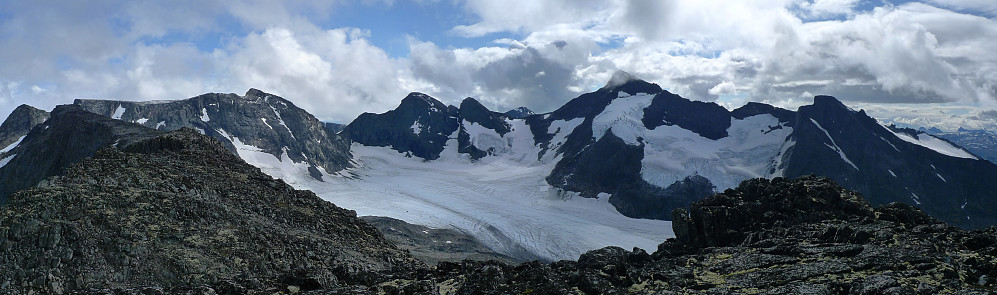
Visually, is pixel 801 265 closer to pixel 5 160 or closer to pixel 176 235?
pixel 176 235

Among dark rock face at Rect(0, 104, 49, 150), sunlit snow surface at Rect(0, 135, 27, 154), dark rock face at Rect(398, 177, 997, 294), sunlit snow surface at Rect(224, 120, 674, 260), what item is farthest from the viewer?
dark rock face at Rect(0, 104, 49, 150)

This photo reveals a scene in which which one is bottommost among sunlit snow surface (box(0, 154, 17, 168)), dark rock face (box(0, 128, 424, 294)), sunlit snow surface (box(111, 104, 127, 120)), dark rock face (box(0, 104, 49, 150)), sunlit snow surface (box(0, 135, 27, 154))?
dark rock face (box(0, 128, 424, 294))

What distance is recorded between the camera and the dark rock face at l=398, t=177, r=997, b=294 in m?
23.9

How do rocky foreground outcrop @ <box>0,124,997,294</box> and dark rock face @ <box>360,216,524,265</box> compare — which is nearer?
rocky foreground outcrop @ <box>0,124,997,294</box>

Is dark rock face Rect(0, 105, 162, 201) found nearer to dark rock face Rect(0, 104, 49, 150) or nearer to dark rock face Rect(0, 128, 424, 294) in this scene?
dark rock face Rect(0, 128, 424, 294)

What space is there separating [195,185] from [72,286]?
52.0 feet

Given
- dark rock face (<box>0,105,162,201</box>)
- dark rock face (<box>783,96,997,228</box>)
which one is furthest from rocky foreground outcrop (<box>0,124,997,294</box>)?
dark rock face (<box>783,96,997,228</box>)

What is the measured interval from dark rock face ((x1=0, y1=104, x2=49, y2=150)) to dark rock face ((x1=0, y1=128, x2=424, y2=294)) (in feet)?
414

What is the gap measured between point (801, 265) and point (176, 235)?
3373 centimetres

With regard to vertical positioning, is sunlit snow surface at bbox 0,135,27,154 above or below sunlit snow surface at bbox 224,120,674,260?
above

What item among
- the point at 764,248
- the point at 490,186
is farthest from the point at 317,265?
the point at 490,186

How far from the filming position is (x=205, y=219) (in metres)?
39.4

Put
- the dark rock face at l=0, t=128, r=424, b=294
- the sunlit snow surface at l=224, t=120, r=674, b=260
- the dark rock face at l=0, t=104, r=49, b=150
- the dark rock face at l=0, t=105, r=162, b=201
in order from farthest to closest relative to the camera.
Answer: the dark rock face at l=0, t=104, r=49, b=150 → the sunlit snow surface at l=224, t=120, r=674, b=260 → the dark rock face at l=0, t=105, r=162, b=201 → the dark rock face at l=0, t=128, r=424, b=294

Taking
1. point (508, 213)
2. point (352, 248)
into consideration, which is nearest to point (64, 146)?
point (352, 248)
